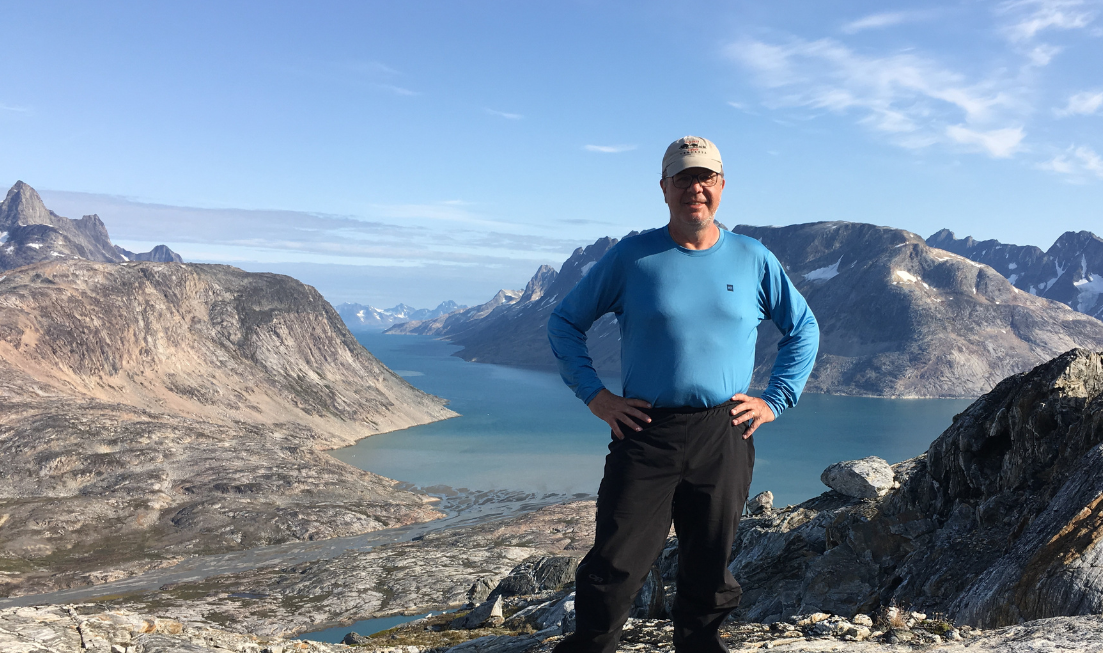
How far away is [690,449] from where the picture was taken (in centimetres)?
500

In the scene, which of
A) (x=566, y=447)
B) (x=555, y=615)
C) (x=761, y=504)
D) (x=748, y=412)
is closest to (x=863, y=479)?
(x=761, y=504)

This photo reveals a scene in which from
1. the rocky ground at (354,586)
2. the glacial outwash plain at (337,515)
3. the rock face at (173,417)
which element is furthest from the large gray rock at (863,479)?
the rock face at (173,417)

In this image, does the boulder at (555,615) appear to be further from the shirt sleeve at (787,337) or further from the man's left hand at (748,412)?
the man's left hand at (748,412)

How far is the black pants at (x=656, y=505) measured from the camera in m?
4.96

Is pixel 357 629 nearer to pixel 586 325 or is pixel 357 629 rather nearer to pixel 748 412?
pixel 586 325

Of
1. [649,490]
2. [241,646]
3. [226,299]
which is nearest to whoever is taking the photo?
[649,490]

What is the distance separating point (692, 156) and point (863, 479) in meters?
13.2

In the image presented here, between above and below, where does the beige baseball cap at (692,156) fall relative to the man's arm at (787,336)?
above

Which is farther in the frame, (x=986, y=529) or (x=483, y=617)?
(x=483, y=617)

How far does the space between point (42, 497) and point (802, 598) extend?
8844 cm

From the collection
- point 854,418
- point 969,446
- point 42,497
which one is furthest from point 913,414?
point 969,446

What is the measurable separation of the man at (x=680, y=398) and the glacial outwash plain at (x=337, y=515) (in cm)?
255

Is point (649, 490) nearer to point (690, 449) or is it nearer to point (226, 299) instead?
point (690, 449)

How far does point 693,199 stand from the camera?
5238 mm
